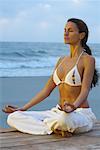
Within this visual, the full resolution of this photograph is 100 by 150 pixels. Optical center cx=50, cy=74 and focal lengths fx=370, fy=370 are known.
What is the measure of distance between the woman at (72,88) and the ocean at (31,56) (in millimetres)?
7867

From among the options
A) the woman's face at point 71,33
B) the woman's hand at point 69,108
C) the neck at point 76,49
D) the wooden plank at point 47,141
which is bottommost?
the wooden plank at point 47,141

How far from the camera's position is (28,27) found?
1124 centimetres

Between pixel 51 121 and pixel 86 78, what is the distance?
1.28ft

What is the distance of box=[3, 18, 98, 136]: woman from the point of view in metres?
2.57

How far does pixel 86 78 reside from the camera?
2607 mm

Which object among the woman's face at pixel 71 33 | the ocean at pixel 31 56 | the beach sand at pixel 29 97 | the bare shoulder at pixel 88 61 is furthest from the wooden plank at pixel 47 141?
the ocean at pixel 31 56

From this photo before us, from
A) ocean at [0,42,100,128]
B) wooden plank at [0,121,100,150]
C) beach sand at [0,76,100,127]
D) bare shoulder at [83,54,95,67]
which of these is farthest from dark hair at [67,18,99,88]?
beach sand at [0,76,100,127]

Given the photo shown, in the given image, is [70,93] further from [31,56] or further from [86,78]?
[31,56]

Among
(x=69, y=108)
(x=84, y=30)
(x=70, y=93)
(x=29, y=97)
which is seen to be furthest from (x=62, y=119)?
(x=29, y=97)

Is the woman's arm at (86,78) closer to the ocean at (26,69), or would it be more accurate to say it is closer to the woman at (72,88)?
the woman at (72,88)

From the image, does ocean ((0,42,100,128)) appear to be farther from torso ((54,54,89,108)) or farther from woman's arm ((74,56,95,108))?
woman's arm ((74,56,95,108))

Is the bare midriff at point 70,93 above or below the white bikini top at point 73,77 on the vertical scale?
below

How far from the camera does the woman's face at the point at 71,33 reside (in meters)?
2.71

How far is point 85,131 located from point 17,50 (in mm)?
14063
